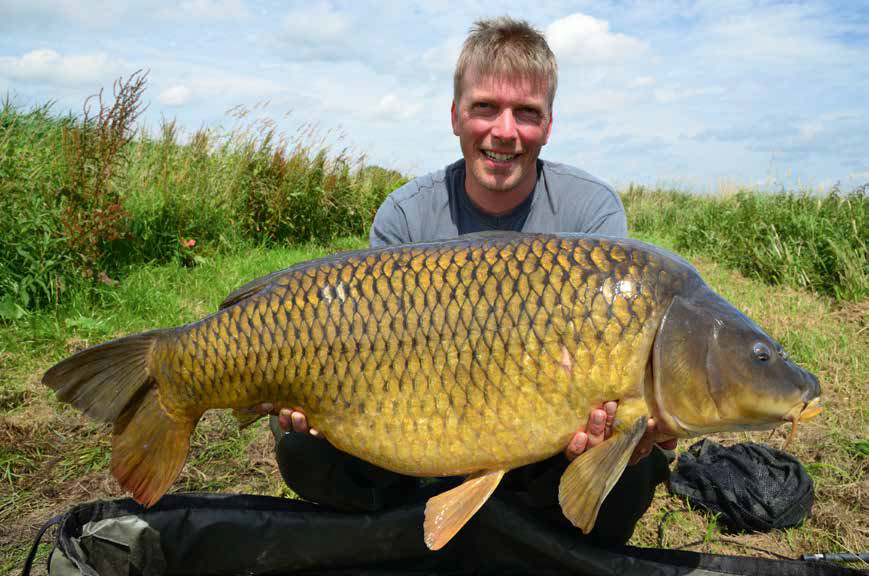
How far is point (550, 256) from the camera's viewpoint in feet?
4.58

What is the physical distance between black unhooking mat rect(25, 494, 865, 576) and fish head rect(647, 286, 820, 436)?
48 cm

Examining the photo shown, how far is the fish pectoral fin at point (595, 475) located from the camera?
4.37ft

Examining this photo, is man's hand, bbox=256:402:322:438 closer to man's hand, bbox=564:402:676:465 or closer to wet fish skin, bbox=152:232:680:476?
wet fish skin, bbox=152:232:680:476

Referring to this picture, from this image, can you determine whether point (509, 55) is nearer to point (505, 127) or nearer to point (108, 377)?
point (505, 127)

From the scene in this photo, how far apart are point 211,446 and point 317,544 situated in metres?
0.87

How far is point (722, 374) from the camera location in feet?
4.34

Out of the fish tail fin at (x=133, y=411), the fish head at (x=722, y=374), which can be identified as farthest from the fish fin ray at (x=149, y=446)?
the fish head at (x=722, y=374)

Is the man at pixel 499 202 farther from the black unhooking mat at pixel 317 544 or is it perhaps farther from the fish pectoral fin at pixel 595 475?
the fish pectoral fin at pixel 595 475

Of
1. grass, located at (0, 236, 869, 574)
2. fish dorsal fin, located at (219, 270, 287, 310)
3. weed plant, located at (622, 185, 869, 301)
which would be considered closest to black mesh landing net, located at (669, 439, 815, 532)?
grass, located at (0, 236, 869, 574)

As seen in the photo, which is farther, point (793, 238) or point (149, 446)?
point (793, 238)

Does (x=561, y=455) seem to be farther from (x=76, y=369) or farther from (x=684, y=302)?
(x=76, y=369)

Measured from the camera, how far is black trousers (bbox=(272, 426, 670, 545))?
1.75 metres

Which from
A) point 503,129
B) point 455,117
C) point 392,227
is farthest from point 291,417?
point 455,117

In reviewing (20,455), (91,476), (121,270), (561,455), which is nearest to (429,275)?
(561,455)
